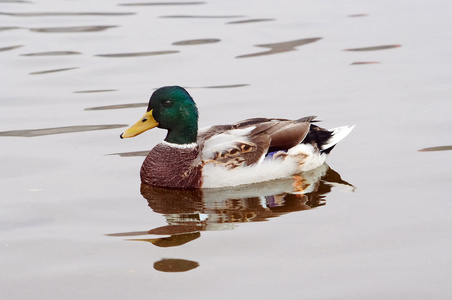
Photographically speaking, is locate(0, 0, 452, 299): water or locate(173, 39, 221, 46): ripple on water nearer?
locate(0, 0, 452, 299): water

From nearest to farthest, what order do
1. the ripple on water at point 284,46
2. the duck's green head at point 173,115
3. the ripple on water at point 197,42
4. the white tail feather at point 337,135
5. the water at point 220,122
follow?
1. the water at point 220,122
2. the duck's green head at point 173,115
3. the white tail feather at point 337,135
4. the ripple on water at point 284,46
5. the ripple on water at point 197,42

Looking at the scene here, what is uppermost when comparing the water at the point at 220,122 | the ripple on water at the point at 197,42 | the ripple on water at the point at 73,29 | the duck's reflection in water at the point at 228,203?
the ripple on water at the point at 73,29

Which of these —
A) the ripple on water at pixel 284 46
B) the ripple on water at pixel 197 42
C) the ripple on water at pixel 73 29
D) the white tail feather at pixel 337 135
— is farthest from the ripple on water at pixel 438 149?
the ripple on water at pixel 73 29

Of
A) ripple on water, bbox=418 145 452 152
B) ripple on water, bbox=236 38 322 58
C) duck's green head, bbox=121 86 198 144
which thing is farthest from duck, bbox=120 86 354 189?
ripple on water, bbox=236 38 322 58

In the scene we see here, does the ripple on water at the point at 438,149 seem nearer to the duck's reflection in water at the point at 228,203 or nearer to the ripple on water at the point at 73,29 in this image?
the duck's reflection in water at the point at 228,203

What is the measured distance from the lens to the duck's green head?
8312 mm

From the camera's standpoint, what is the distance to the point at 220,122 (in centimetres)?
991

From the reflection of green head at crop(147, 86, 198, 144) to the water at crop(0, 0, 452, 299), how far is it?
0.62 meters

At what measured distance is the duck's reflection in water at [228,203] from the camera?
22.9ft

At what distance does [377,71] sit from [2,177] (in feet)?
18.1

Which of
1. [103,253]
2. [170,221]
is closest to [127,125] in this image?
[170,221]

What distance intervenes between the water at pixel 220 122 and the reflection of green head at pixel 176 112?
2.05 ft

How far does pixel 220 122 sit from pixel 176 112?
163cm

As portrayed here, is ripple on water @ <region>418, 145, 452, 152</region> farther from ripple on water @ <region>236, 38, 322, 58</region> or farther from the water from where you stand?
ripple on water @ <region>236, 38, 322, 58</region>
